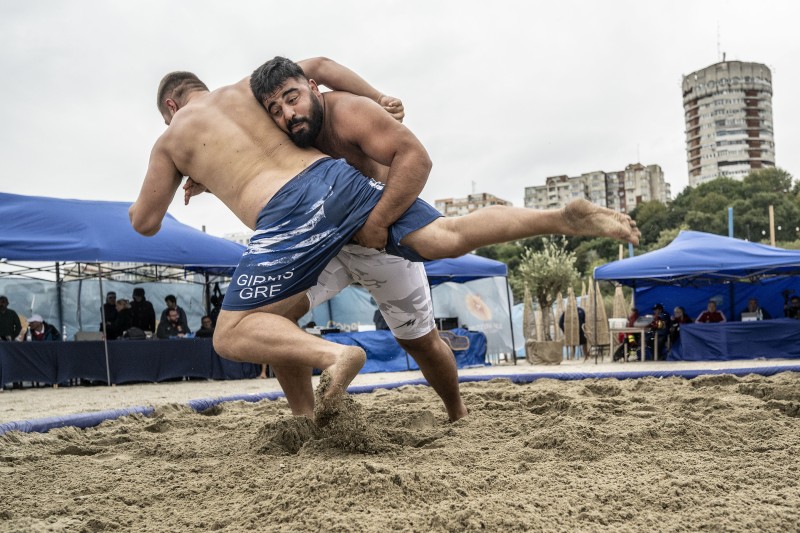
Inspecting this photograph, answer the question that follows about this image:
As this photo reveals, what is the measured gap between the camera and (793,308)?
11977 millimetres

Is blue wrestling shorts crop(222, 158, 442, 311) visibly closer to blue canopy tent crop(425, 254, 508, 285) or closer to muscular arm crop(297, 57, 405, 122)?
muscular arm crop(297, 57, 405, 122)

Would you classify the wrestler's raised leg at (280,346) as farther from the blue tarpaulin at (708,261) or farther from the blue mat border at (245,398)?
the blue tarpaulin at (708,261)

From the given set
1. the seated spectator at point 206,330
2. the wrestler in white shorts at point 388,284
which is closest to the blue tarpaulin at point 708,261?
the seated spectator at point 206,330

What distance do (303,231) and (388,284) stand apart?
0.57m

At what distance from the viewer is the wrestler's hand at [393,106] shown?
8.80 ft

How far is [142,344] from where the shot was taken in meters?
9.67

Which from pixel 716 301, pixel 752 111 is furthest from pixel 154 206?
pixel 752 111

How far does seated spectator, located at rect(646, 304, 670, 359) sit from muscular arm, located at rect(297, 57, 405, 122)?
10.9 meters

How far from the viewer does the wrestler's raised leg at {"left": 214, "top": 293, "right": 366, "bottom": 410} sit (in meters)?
2.01

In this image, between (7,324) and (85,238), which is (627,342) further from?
(7,324)

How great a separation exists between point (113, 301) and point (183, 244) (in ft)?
7.63

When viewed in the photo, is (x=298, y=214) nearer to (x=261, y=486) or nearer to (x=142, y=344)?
(x=261, y=486)

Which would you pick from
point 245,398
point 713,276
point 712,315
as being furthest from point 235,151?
point 713,276

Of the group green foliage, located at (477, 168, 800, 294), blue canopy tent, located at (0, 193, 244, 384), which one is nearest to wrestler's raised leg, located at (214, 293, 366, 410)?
blue canopy tent, located at (0, 193, 244, 384)
